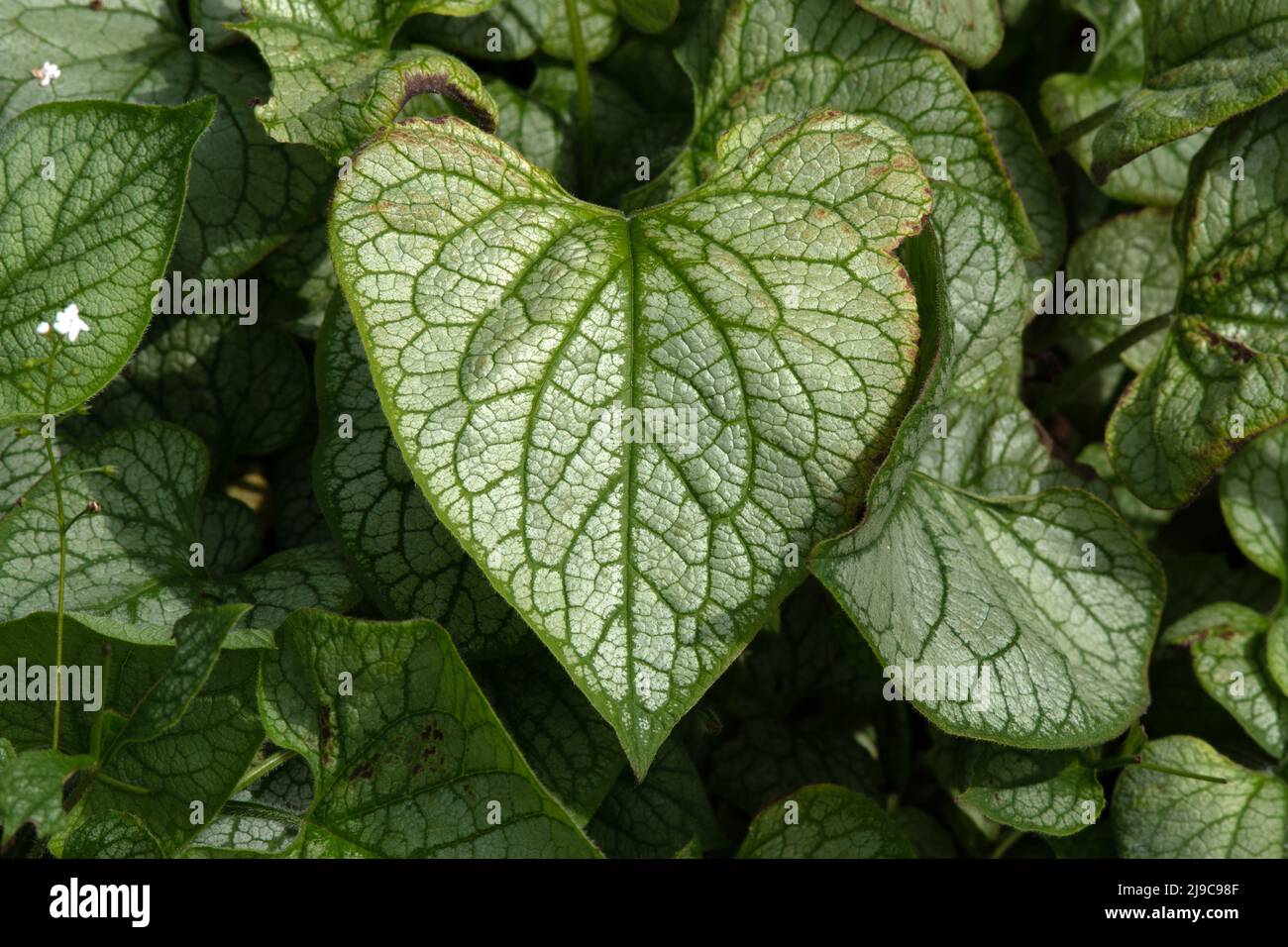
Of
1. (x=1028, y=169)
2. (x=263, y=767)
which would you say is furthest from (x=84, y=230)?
(x=1028, y=169)

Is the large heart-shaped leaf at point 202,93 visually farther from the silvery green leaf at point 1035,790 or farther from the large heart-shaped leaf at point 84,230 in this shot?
the silvery green leaf at point 1035,790

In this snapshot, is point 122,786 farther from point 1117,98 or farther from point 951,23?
point 1117,98

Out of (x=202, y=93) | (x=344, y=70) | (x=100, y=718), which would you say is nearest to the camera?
(x=100, y=718)

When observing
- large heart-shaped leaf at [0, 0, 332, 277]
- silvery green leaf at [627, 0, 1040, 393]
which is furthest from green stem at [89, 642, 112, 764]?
silvery green leaf at [627, 0, 1040, 393]

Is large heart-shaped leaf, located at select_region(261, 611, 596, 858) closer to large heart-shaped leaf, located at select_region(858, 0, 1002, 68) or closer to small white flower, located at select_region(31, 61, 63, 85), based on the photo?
small white flower, located at select_region(31, 61, 63, 85)

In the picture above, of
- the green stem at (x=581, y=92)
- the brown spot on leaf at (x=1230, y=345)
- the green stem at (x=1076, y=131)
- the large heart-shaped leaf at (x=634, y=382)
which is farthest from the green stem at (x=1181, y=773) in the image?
the green stem at (x=581, y=92)

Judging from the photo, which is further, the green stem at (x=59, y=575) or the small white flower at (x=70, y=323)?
the small white flower at (x=70, y=323)
